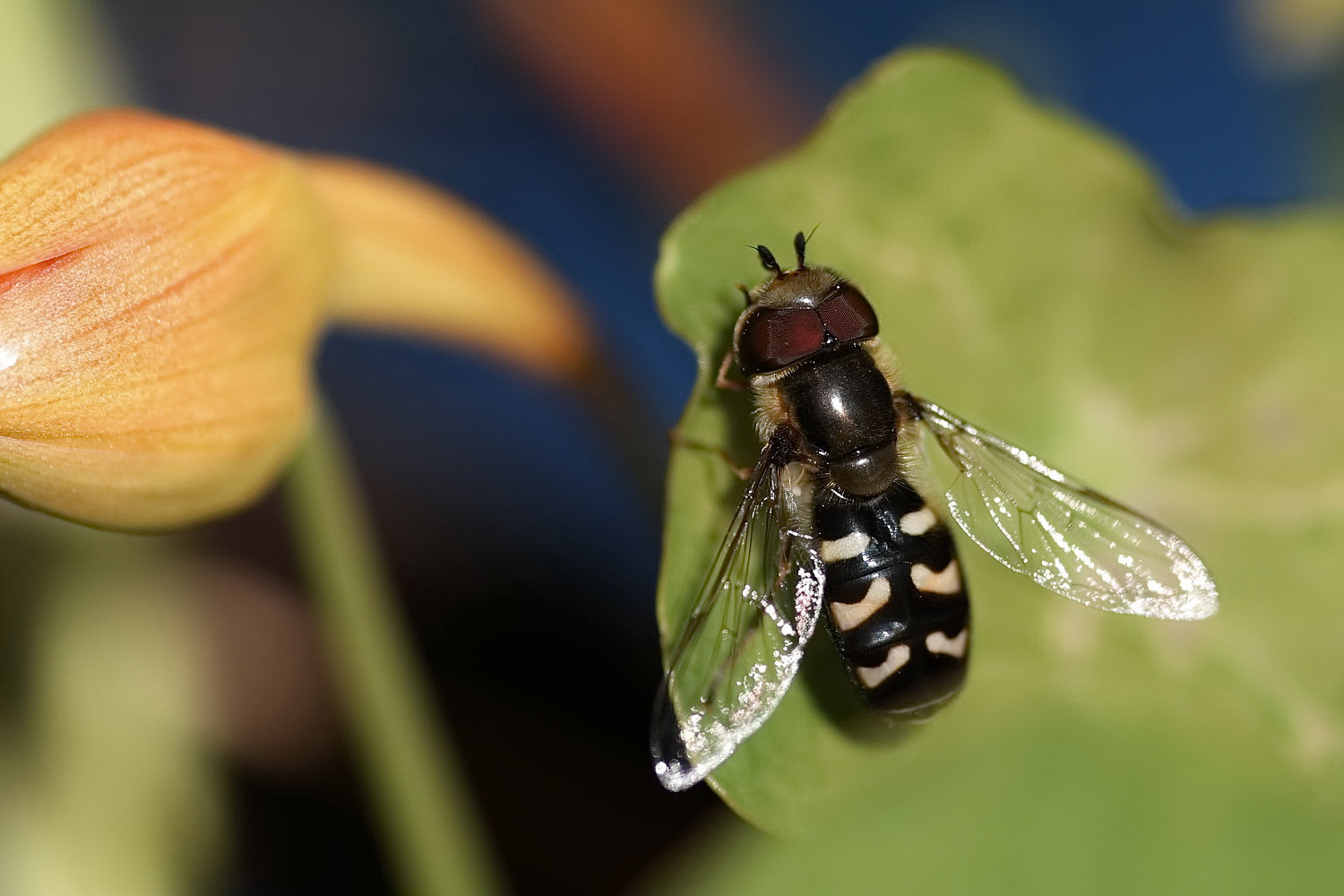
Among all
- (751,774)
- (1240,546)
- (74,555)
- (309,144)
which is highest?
(1240,546)

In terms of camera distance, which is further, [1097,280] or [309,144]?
[309,144]

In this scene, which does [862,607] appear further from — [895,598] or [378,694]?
[378,694]

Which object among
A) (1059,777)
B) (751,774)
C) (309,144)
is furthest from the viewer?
(309,144)

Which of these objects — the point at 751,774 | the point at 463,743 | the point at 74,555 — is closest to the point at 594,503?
the point at 463,743

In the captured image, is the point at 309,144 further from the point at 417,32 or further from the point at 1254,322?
the point at 1254,322

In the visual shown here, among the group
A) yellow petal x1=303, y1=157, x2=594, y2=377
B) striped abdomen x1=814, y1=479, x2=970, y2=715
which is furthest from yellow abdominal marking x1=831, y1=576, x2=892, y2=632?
yellow petal x1=303, y1=157, x2=594, y2=377
